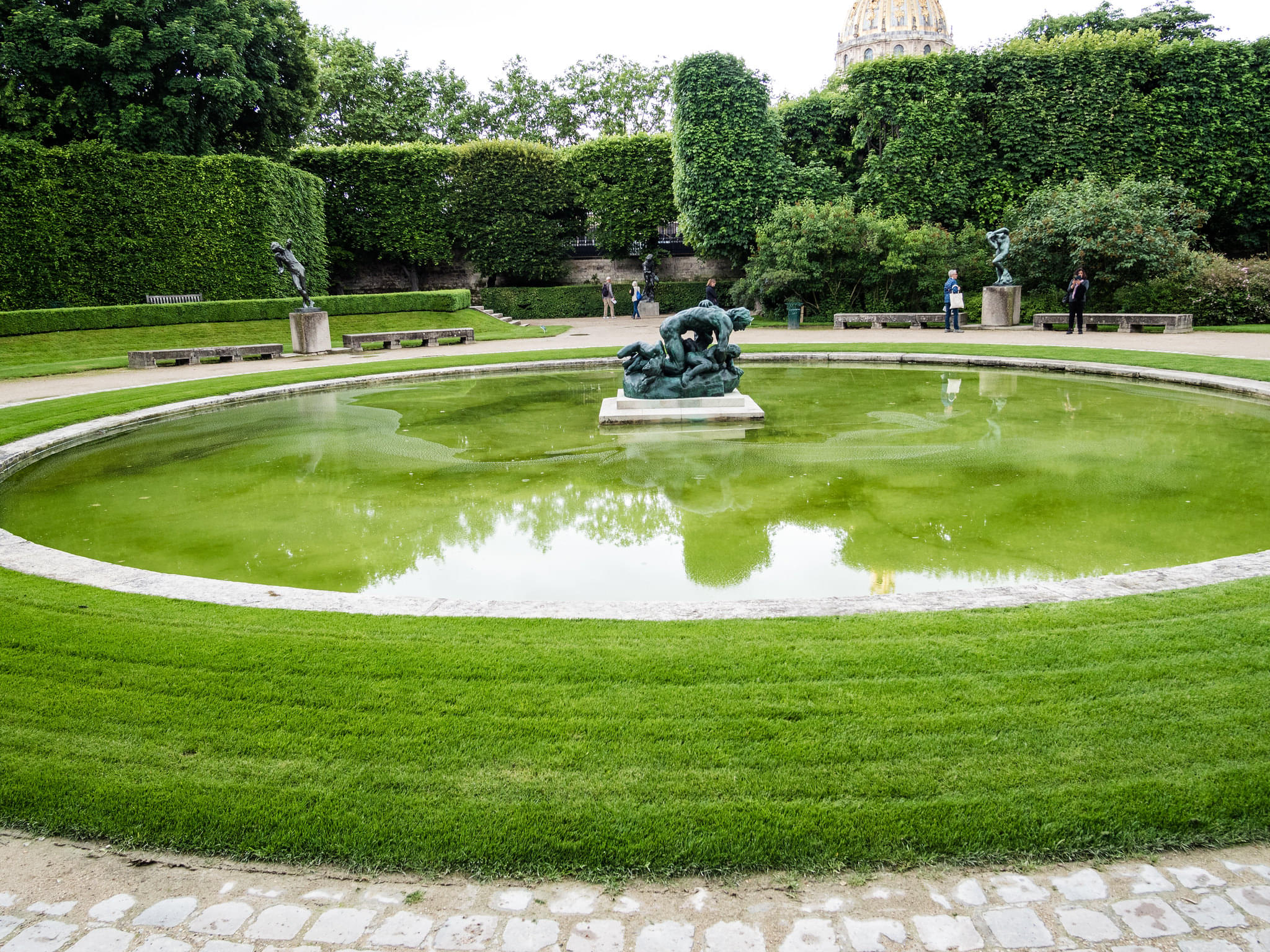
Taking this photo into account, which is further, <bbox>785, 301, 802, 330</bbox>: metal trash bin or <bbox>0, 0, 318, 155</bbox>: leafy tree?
<bbox>785, 301, 802, 330</bbox>: metal trash bin

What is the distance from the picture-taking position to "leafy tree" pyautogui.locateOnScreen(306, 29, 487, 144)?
144ft

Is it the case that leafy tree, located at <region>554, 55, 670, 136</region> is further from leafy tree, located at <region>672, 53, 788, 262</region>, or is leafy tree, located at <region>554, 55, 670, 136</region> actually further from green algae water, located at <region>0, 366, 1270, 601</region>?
green algae water, located at <region>0, 366, 1270, 601</region>

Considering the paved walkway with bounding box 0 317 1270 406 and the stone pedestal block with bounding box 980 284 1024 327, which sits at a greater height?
the stone pedestal block with bounding box 980 284 1024 327

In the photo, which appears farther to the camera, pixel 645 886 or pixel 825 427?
pixel 825 427

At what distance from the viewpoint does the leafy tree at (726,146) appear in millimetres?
29547

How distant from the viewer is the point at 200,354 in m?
20.0

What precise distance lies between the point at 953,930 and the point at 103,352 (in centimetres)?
2407

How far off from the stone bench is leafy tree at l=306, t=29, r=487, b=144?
31464mm

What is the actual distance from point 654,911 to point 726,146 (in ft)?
97.2

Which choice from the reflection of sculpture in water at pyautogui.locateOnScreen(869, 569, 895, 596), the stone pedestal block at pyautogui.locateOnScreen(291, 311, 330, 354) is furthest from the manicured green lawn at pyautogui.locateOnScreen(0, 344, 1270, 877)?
the stone pedestal block at pyautogui.locateOnScreen(291, 311, 330, 354)

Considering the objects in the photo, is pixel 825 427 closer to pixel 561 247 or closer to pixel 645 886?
pixel 645 886

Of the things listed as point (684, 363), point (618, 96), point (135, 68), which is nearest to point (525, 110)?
point (618, 96)

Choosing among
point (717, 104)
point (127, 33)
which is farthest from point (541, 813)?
point (717, 104)

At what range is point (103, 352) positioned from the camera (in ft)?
71.5
